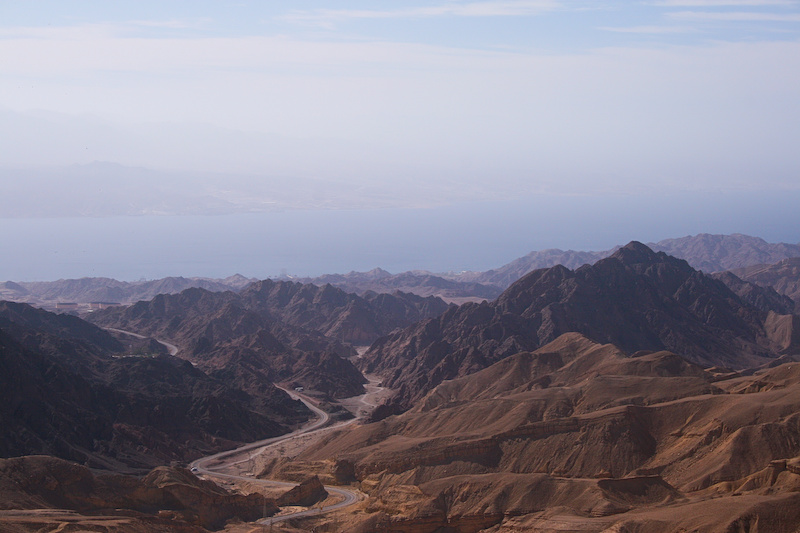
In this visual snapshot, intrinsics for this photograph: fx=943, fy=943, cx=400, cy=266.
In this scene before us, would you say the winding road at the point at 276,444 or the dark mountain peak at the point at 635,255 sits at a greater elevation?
the dark mountain peak at the point at 635,255

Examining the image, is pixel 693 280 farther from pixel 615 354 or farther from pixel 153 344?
pixel 153 344

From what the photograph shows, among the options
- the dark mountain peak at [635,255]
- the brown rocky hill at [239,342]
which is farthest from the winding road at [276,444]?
the dark mountain peak at [635,255]

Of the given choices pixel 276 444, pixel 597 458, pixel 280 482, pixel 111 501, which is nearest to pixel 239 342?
pixel 276 444

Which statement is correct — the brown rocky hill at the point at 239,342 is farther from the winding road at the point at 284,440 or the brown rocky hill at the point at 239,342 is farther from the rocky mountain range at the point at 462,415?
the winding road at the point at 284,440

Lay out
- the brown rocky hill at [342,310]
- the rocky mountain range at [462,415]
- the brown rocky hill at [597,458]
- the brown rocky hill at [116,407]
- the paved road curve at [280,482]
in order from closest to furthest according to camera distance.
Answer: the brown rocky hill at [597,458] < the rocky mountain range at [462,415] < the paved road curve at [280,482] < the brown rocky hill at [116,407] < the brown rocky hill at [342,310]

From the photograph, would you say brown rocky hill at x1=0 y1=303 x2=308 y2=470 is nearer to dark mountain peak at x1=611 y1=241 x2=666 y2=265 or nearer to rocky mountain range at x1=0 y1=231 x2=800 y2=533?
rocky mountain range at x1=0 y1=231 x2=800 y2=533

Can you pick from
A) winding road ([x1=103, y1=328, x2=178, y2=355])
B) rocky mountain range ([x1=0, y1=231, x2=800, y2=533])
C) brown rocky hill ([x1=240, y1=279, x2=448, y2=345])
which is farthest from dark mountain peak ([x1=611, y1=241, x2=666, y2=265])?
winding road ([x1=103, y1=328, x2=178, y2=355])
